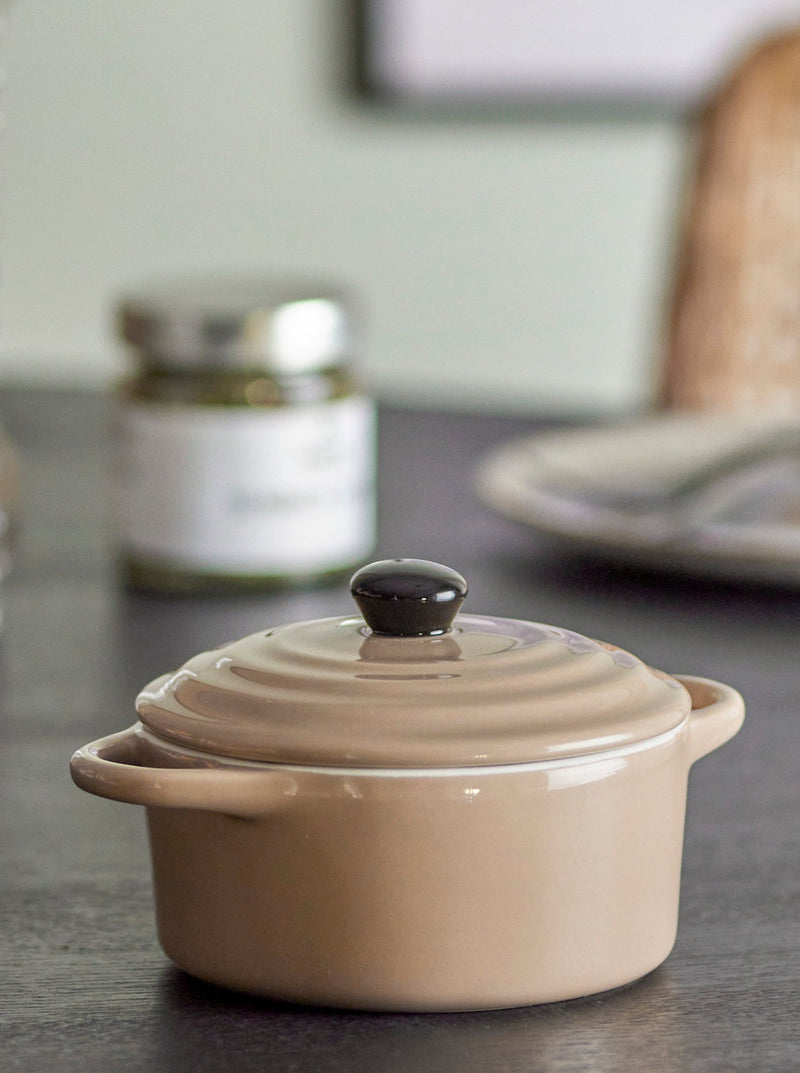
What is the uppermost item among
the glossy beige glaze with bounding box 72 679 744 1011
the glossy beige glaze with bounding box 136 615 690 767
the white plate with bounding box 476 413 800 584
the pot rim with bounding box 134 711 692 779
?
the glossy beige glaze with bounding box 136 615 690 767

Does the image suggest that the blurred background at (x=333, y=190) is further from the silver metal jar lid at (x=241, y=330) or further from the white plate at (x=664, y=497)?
the silver metal jar lid at (x=241, y=330)

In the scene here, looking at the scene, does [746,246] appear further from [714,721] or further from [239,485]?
[714,721]

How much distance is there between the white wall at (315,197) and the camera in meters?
2.41

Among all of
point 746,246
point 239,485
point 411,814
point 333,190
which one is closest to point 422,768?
point 411,814

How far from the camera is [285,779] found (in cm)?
30

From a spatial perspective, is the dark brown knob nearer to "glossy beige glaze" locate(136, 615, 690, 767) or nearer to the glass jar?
"glossy beige glaze" locate(136, 615, 690, 767)

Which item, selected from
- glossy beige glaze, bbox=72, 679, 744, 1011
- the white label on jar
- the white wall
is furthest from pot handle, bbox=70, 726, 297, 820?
the white wall

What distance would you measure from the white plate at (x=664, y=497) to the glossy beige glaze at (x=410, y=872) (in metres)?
0.39

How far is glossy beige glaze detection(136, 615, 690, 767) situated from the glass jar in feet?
1.25

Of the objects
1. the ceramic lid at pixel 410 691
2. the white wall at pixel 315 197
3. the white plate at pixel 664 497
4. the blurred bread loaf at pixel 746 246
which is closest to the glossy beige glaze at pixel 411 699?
the ceramic lid at pixel 410 691

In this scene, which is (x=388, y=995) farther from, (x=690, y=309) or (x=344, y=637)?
(x=690, y=309)

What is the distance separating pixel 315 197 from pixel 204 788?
87.0 inches

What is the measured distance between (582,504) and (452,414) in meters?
0.46

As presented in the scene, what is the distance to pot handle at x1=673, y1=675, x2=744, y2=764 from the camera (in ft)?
1.16
